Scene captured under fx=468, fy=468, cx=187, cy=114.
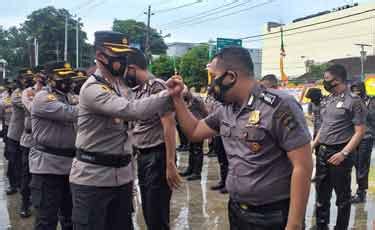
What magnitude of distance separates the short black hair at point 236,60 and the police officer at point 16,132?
5.02 meters

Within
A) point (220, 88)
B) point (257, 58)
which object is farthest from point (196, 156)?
point (257, 58)

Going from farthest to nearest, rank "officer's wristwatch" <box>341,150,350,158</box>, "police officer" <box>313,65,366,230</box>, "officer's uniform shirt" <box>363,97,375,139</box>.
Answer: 1. "officer's uniform shirt" <box>363,97,375,139</box>
2. "police officer" <box>313,65,366,230</box>
3. "officer's wristwatch" <box>341,150,350,158</box>

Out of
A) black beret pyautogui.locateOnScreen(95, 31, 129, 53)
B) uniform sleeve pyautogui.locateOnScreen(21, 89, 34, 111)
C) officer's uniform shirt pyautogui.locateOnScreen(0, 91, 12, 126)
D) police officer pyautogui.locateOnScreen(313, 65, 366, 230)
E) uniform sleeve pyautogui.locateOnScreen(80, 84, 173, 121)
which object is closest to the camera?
uniform sleeve pyautogui.locateOnScreen(80, 84, 173, 121)

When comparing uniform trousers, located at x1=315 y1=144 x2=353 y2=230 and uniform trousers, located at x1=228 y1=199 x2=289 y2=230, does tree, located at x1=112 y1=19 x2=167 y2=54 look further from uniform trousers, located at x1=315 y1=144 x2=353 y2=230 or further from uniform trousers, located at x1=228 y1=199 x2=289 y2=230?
uniform trousers, located at x1=228 y1=199 x2=289 y2=230

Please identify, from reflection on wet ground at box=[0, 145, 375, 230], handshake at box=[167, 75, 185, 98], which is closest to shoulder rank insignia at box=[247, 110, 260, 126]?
handshake at box=[167, 75, 185, 98]

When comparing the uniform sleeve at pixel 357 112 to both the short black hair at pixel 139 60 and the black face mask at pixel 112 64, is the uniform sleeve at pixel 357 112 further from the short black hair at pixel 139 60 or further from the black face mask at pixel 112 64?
the black face mask at pixel 112 64

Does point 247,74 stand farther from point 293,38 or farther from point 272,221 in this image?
point 293,38

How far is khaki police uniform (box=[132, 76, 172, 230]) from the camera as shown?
4270 millimetres

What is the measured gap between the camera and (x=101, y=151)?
3361mm

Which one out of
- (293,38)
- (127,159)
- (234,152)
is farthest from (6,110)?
(293,38)

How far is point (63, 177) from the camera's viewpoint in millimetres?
4625

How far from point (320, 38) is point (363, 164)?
258ft

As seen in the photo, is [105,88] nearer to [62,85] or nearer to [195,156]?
[62,85]

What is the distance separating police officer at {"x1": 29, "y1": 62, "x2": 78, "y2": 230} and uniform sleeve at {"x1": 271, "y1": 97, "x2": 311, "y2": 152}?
2.42m
